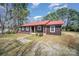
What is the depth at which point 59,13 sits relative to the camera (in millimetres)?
3170

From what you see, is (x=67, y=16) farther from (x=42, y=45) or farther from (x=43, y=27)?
(x=42, y=45)

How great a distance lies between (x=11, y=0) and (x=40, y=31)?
0.50 metres

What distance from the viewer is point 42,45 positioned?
10.3ft

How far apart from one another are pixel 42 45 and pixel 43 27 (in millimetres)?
215

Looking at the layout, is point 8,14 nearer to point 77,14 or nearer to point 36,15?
point 36,15

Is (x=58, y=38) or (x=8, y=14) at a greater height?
(x=8, y=14)

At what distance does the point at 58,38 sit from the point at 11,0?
27.7 inches

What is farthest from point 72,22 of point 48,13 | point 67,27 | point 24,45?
point 24,45

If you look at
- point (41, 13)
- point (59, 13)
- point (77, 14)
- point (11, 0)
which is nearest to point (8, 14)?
point (11, 0)

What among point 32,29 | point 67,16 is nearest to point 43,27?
point 32,29

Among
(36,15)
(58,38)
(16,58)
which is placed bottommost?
(16,58)

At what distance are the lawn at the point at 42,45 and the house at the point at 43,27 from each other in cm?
6

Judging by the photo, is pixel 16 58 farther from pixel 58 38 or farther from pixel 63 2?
pixel 63 2

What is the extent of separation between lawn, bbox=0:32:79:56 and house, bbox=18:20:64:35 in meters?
0.06
